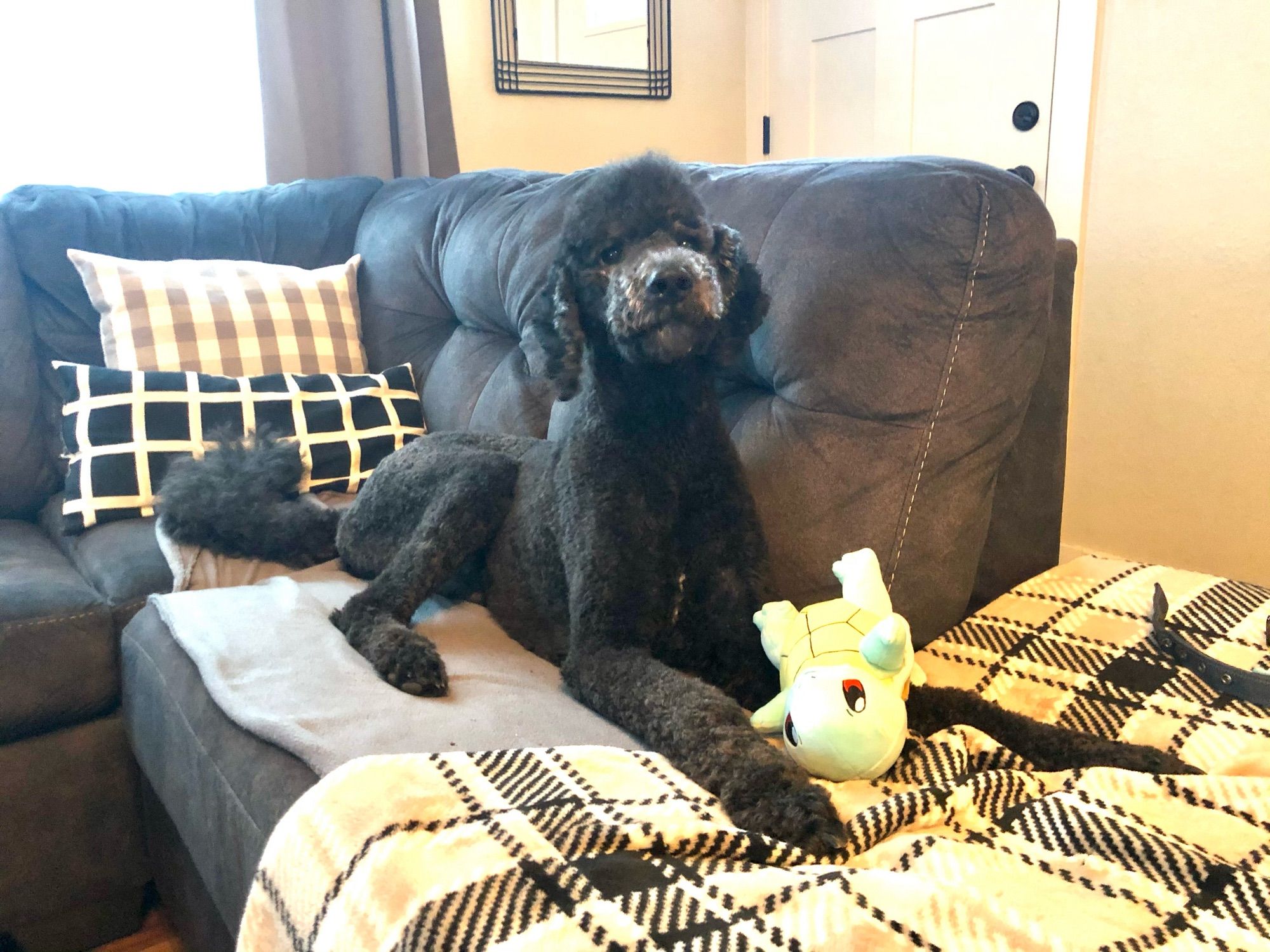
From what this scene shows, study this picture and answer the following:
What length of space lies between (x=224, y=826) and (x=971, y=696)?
916 millimetres

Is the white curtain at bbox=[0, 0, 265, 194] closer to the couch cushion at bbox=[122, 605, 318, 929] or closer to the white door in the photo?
the couch cushion at bbox=[122, 605, 318, 929]

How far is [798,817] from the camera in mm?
898

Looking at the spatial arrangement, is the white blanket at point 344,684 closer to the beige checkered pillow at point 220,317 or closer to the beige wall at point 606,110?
the beige checkered pillow at point 220,317

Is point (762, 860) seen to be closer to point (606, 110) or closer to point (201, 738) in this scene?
point (201, 738)

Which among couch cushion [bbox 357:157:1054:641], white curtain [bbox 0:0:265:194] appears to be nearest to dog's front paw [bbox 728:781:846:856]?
couch cushion [bbox 357:157:1054:641]

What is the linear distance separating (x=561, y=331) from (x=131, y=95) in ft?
6.95

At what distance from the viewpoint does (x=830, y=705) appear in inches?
39.1

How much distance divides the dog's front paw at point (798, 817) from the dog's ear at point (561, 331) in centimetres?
61

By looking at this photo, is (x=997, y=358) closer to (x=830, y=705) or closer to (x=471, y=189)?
(x=830, y=705)

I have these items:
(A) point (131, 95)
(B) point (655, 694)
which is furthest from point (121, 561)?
(A) point (131, 95)

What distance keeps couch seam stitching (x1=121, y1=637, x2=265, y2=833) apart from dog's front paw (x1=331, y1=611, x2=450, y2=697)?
20 centimetres

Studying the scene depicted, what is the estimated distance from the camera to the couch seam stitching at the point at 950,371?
4.25ft

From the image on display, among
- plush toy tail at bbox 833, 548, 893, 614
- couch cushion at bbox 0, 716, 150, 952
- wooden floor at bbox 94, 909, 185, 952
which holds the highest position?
plush toy tail at bbox 833, 548, 893, 614

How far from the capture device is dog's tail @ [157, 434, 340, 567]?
5.74 ft
